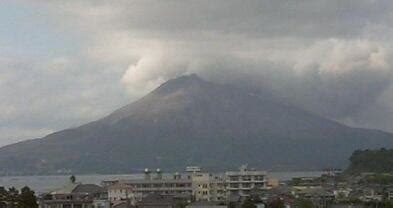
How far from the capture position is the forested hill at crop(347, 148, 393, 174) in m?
87.8

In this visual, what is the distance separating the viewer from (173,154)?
18375 cm

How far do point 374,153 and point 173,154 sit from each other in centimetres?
9335

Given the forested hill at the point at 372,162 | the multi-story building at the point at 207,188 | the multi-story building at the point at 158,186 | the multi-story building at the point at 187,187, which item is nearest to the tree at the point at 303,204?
the multi-story building at the point at 187,187

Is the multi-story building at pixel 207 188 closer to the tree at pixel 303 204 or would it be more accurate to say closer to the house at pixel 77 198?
the house at pixel 77 198

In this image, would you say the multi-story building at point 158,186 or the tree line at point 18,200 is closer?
the tree line at point 18,200

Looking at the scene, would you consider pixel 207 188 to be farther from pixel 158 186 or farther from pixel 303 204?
pixel 303 204

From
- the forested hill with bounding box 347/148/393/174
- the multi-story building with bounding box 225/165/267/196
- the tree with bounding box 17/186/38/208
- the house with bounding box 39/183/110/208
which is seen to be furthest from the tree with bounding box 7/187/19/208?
the forested hill with bounding box 347/148/393/174

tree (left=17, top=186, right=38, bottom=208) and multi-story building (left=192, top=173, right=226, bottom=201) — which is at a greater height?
multi-story building (left=192, top=173, right=226, bottom=201)

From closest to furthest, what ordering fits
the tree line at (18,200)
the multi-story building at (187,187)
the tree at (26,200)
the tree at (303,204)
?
the tree at (26,200), the tree line at (18,200), the tree at (303,204), the multi-story building at (187,187)

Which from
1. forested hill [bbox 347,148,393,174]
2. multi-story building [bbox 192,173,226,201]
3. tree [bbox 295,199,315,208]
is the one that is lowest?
tree [bbox 295,199,315,208]

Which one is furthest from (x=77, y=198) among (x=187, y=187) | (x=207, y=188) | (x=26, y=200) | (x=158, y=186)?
(x=26, y=200)

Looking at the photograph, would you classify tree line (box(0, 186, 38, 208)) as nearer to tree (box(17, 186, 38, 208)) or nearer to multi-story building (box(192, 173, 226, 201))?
tree (box(17, 186, 38, 208))

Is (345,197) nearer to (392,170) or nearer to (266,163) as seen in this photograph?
(392,170)

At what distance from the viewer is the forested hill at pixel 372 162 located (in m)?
87.8
